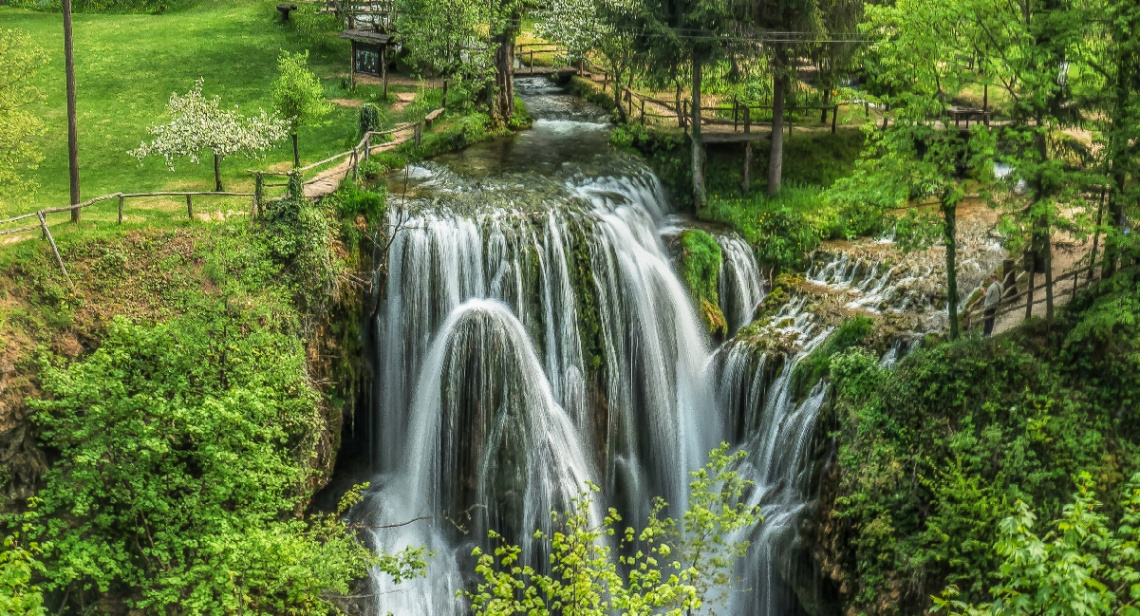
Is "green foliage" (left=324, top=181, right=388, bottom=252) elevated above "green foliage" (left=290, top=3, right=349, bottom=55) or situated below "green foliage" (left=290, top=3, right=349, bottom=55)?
below

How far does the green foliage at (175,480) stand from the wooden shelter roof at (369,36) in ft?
67.0

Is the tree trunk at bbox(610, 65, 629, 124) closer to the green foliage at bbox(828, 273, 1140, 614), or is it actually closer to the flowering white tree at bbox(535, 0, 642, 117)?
the flowering white tree at bbox(535, 0, 642, 117)

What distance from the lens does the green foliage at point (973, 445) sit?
16859 mm

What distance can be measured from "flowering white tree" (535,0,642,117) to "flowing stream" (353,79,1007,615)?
5.76 meters

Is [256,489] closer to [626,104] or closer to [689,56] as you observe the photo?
[689,56]

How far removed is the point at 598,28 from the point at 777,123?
24.2 feet

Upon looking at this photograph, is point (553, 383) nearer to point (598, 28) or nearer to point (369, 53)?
point (598, 28)

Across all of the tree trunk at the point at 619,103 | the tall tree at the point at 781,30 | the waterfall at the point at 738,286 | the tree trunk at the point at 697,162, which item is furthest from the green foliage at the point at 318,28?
the waterfall at the point at 738,286

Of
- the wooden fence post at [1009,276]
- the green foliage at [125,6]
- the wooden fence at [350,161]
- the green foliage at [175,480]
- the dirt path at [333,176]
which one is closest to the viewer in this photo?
the green foliage at [175,480]

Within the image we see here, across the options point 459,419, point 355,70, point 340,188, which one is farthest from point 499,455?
point 355,70

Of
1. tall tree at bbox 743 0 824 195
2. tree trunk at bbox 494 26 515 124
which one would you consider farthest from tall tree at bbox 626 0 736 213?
tree trunk at bbox 494 26 515 124

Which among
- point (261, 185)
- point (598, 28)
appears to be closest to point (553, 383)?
point (261, 185)

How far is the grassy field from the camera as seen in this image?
25.9 meters

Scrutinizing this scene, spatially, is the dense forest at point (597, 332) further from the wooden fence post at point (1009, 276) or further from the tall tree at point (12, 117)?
the wooden fence post at point (1009, 276)
